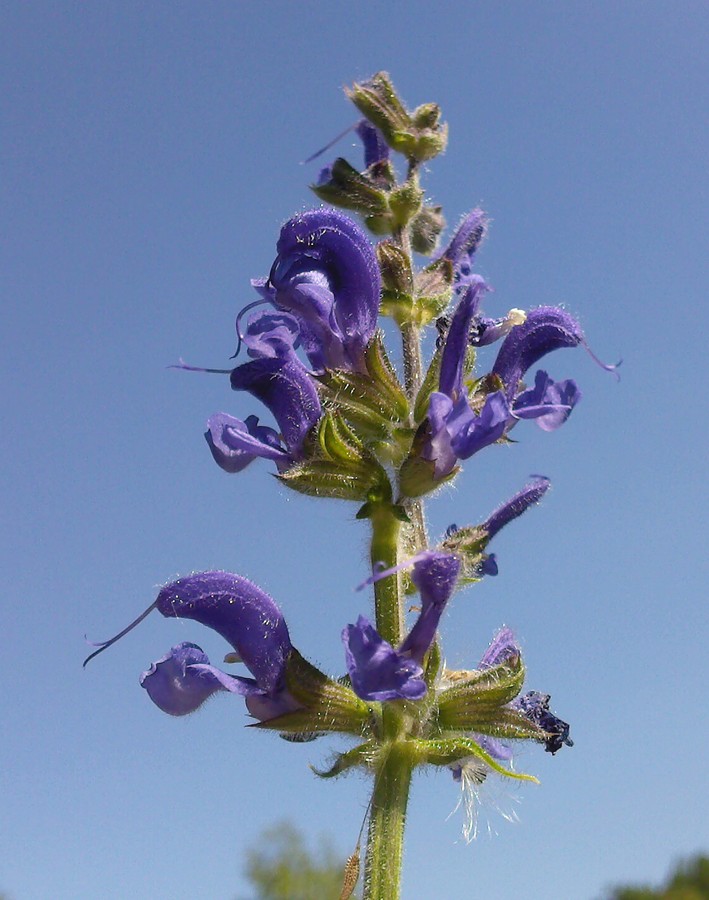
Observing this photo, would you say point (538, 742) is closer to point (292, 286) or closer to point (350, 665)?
point (350, 665)

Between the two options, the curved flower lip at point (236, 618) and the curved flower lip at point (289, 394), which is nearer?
the curved flower lip at point (236, 618)

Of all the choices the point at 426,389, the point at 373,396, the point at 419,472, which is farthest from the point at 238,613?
the point at 426,389

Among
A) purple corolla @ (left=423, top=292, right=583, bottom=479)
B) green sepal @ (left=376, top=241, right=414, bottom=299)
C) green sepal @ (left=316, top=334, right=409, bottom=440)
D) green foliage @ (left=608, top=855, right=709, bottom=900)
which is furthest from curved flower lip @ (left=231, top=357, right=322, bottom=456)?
green foliage @ (left=608, top=855, right=709, bottom=900)

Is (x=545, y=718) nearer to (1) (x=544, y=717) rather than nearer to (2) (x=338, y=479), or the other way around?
(1) (x=544, y=717)

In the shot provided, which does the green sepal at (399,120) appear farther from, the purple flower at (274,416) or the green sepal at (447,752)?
the green sepal at (447,752)

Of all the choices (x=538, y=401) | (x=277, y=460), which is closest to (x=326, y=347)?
(x=277, y=460)

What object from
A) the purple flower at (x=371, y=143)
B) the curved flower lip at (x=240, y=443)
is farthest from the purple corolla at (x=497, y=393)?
the purple flower at (x=371, y=143)
